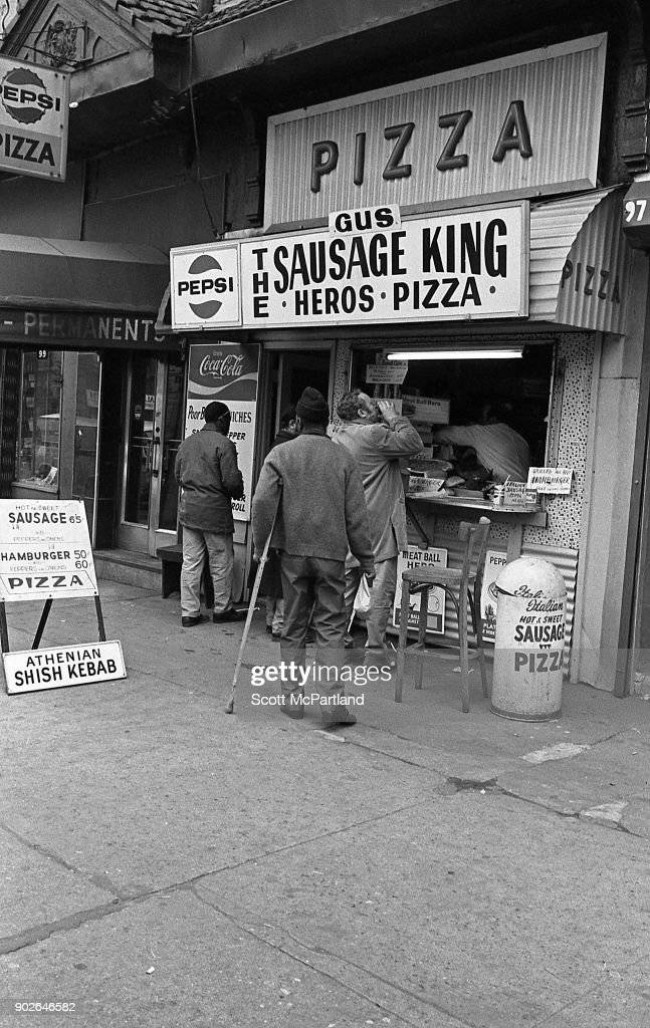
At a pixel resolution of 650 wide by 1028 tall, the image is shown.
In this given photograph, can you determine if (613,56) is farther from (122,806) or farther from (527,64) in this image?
(122,806)

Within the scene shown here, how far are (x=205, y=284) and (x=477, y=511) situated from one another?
10.4ft

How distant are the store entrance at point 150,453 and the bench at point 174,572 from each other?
113 centimetres

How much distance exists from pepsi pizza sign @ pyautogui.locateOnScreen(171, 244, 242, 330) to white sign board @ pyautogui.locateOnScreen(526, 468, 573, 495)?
2.91 m

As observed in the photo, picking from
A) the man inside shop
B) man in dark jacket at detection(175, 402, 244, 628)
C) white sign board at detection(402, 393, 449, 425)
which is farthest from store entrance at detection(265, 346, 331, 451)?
the man inside shop

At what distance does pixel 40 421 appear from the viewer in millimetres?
13891

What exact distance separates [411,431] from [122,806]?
12.6 ft

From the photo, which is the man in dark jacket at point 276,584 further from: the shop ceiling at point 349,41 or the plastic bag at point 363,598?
the shop ceiling at point 349,41

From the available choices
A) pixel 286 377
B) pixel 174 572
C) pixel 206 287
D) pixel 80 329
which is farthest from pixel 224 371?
pixel 174 572

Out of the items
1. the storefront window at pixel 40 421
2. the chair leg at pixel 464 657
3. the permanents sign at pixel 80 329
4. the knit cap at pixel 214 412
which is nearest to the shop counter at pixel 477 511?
the chair leg at pixel 464 657

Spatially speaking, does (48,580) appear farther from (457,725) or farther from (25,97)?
(25,97)

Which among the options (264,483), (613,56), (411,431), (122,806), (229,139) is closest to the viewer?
(122,806)

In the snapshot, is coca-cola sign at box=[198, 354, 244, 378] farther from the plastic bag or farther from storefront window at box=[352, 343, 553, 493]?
the plastic bag

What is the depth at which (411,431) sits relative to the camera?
25.5 feet

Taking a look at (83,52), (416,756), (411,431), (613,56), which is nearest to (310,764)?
(416,756)
